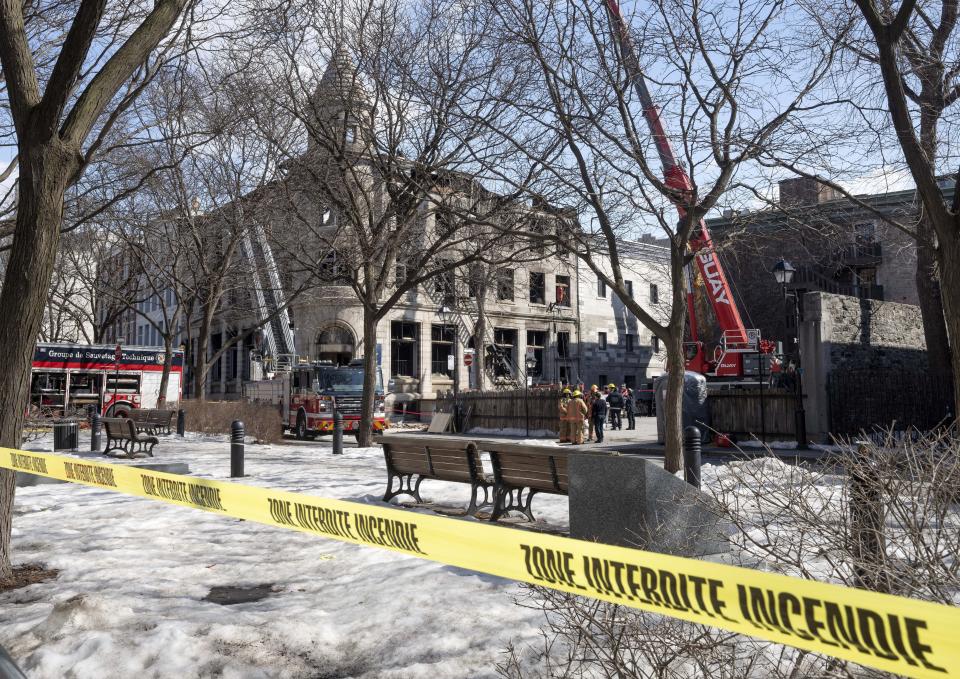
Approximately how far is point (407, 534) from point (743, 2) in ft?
34.0

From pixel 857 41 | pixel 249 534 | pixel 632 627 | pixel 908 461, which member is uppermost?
pixel 857 41

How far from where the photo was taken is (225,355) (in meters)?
55.1

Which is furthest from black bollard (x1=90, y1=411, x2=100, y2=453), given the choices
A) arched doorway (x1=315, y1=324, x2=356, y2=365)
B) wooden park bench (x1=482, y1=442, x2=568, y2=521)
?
arched doorway (x1=315, y1=324, x2=356, y2=365)

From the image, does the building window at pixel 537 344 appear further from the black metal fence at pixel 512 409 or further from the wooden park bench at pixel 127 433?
the wooden park bench at pixel 127 433

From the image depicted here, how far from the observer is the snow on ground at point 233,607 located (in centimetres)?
454

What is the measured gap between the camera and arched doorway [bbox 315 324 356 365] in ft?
143

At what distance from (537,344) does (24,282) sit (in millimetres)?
47665

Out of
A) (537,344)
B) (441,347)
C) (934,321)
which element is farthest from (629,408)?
(537,344)

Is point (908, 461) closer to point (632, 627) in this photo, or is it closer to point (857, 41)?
point (632, 627)

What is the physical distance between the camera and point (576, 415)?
2275cm

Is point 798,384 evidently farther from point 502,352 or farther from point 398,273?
point 502,352

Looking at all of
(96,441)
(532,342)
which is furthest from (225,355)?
(96,441)

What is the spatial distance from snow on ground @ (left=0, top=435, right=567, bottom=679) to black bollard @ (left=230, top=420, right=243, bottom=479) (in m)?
3.71

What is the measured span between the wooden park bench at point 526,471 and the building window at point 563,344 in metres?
44.8
